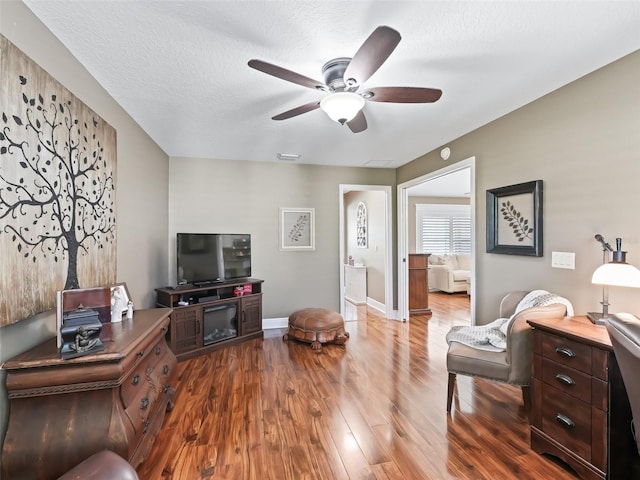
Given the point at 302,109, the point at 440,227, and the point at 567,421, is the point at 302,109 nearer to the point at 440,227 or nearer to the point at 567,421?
the point at 567,421

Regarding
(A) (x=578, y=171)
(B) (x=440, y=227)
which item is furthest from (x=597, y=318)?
(B) (x=440, y=227)

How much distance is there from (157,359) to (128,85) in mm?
2076

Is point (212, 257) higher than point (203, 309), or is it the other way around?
point (212, 257)

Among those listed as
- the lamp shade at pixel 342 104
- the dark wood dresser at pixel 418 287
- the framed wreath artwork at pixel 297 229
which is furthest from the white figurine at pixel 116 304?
the dark wood dresser at pixel 418 287

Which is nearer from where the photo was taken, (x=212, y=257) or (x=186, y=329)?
(x=186, y=329)

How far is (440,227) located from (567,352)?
22.3 ft

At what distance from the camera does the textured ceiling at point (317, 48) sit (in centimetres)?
161

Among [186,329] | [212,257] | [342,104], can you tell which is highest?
[342,104]

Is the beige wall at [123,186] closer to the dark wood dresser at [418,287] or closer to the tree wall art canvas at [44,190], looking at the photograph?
the tree wall art canvas at [44,190]

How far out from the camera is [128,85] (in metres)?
2.36

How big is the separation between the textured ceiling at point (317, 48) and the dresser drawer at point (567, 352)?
181cm

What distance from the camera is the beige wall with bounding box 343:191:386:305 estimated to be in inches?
217

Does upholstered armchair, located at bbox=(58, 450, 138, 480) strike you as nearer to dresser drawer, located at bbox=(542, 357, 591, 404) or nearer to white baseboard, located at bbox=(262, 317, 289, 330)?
dresser drawer, located at bbox=(542, 357, 591, 404)

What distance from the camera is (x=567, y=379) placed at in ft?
5.79
